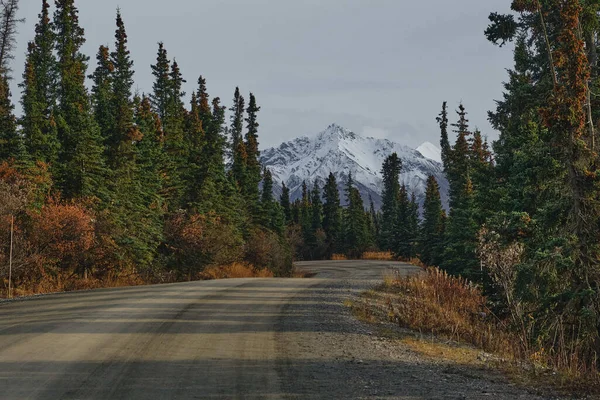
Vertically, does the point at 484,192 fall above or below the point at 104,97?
below

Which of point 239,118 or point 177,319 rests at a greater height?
point 239,118

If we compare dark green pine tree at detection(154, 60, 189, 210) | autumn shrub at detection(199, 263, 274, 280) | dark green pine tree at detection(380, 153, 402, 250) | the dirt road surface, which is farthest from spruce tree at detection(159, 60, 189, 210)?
dark green pine tree at detection(380, 153, 402, 250)

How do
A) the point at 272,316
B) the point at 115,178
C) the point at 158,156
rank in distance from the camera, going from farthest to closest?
1. the point at 158,156
2. the point at 115,178
3. the point at 272,316

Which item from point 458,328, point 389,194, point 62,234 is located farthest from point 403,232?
point 458,328

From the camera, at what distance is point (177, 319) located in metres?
11.8

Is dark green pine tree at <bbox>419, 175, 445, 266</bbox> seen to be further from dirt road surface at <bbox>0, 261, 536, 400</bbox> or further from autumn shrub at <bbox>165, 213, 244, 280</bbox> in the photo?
dirt road surface at <bbox>0, 261, 536, 400</bbox>

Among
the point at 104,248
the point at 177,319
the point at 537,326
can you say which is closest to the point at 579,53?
the point at 537,326

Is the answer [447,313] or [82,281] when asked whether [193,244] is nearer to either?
[82,281]

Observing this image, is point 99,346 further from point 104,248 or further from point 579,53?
point 104,248

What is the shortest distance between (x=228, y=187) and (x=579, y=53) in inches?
1527

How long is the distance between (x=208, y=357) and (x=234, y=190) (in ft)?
135

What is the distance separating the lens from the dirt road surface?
21.3 ft

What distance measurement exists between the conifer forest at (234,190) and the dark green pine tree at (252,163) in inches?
10.5

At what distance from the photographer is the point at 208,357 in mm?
8211
